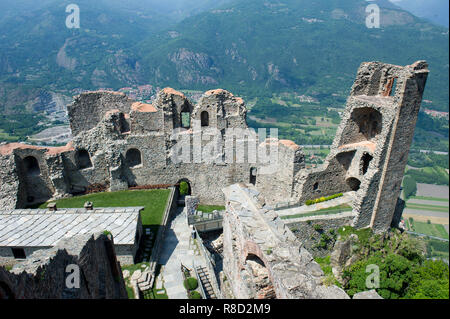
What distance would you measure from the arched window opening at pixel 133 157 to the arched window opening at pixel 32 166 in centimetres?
698

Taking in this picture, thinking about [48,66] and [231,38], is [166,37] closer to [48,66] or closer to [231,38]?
[231,38]

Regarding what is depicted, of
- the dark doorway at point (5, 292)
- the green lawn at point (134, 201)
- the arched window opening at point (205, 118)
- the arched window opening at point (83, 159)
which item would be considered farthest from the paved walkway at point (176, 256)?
the dark doorway at point (5, 292)

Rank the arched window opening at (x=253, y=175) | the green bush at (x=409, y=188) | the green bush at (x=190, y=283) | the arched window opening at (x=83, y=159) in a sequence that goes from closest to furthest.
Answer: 1. the green bush at (x=190, y=283)
2. the arched window opening at (x=83, y=159)
3. the arched window opening at (x=253, y=175)
4. the green bush at (x=409, y=188)

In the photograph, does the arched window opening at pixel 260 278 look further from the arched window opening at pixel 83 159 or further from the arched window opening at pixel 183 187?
the arched window opening at pixel 83 159

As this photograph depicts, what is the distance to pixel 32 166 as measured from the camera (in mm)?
23828

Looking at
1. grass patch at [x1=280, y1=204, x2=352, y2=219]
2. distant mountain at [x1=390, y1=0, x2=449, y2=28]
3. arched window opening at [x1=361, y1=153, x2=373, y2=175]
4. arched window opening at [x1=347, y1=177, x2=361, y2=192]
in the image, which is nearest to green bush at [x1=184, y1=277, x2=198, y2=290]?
grass patch at [x1=280, y1=204, x2=352, y2=219]

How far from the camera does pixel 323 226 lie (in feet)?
67.3

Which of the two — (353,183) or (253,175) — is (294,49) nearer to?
(253,175)

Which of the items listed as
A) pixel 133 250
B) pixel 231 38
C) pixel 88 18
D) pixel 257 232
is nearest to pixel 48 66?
pixel 88 18

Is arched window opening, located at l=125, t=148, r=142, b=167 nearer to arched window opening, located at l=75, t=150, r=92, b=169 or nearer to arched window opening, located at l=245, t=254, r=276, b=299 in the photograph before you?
arched window opening, located at l=75, t=150, r=92, b=169

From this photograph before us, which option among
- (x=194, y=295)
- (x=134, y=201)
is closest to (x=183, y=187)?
(x=134, y=201)

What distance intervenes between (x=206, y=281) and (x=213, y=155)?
1093 centimetres

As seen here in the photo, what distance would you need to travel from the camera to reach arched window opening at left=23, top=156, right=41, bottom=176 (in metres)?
23.2

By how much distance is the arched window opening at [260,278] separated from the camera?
39.5 feet
